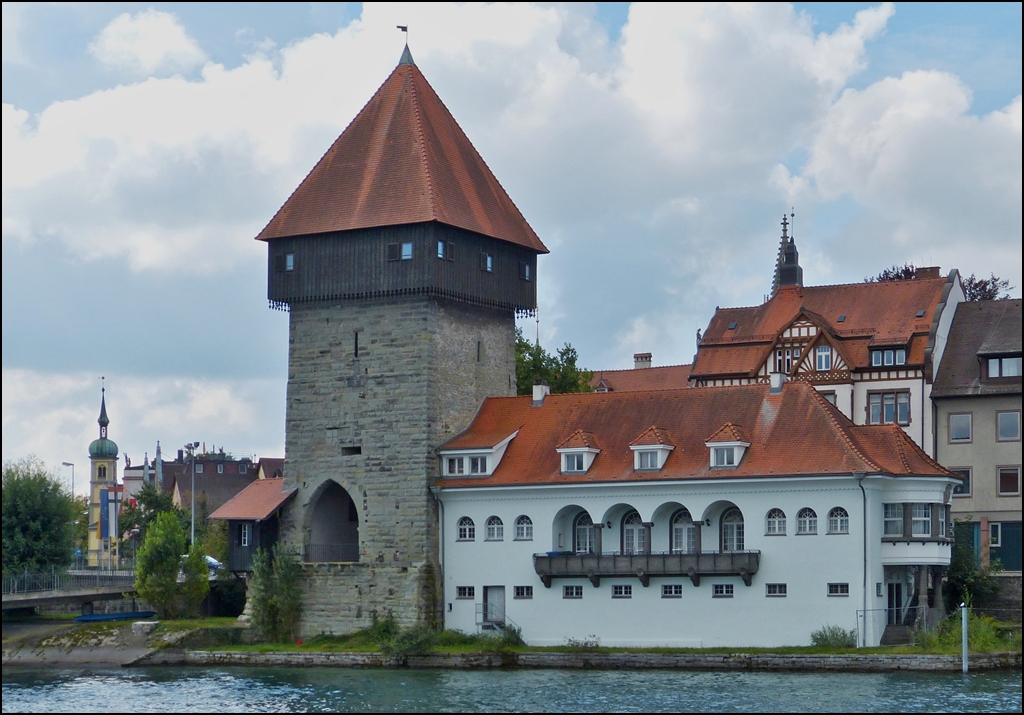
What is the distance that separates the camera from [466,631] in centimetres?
6034

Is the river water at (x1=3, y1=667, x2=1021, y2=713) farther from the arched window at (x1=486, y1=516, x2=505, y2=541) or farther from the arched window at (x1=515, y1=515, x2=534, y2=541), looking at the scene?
the arched window at (x1=486, y1=516, x2=505, y2=541)

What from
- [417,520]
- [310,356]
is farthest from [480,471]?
[310,356]

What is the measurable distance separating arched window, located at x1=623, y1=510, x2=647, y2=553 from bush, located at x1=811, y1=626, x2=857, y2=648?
7.02 meters

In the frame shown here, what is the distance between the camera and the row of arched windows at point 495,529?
196 ft

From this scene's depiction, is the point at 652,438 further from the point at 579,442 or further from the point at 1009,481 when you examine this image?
the point at 1009,481

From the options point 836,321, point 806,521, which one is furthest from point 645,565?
point 836,321

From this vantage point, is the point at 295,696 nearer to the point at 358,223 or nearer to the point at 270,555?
the point at 270,555

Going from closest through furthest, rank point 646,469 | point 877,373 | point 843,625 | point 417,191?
point 843,625 → point 646,469 → point 417,191 → point 877,373

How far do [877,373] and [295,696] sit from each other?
100ft

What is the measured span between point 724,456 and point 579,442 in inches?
201

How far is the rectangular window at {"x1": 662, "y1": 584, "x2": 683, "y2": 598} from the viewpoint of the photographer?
57.1 m

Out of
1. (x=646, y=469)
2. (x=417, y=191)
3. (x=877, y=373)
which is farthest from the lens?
(x=877, y=373)

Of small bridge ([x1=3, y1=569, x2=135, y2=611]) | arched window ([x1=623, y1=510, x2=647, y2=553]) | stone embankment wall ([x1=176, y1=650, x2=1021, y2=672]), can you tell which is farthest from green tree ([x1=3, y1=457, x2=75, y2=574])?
arched window ([x1=623, y1=510, x2=647, y2=553])

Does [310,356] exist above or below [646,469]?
above
